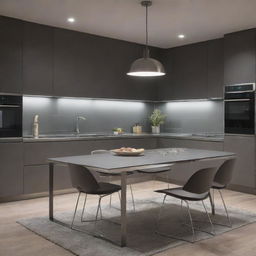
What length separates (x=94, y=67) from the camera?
20.3ft

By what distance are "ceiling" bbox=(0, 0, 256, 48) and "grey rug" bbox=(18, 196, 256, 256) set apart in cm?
259

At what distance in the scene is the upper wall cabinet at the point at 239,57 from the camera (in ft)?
18.3

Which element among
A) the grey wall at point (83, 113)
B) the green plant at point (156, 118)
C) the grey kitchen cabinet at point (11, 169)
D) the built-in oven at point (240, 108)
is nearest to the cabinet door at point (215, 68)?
the built-in oven at point (240, 108)

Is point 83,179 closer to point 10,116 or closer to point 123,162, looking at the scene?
point 123,162

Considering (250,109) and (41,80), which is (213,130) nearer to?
(250,109)

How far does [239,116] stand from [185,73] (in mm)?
1565

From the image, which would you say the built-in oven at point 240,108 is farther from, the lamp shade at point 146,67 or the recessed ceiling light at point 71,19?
the recessed ceiling light at point 71,19

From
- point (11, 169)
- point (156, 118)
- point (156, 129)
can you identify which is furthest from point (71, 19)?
point (156, 129)

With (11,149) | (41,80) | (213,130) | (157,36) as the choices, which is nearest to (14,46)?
(41,80)

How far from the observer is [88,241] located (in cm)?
345

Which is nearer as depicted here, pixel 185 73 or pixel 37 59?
pixel 37 59

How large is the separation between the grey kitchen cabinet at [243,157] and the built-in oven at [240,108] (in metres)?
0.13

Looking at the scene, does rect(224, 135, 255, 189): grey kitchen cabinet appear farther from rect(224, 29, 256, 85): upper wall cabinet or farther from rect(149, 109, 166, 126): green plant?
rect(149, 109, 166, 126): green plant

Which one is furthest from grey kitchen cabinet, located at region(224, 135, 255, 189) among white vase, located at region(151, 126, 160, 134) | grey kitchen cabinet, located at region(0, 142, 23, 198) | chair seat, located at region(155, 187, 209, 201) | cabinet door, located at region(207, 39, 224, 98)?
grey kitchen cabinet, located at region(0, 142, 23, 198)
